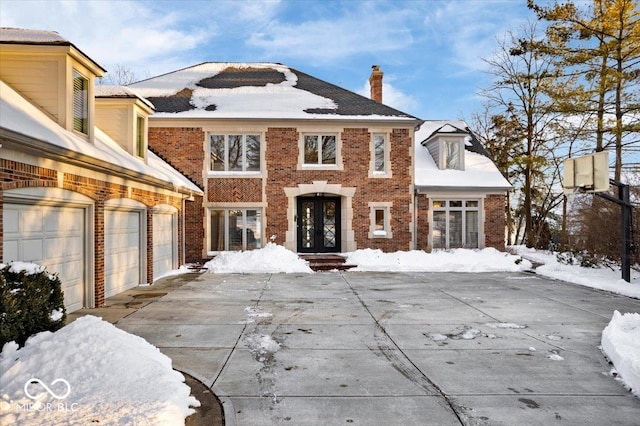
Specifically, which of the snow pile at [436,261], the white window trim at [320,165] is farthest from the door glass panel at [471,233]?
the white window trim at [320,165]

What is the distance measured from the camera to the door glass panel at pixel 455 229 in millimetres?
19000

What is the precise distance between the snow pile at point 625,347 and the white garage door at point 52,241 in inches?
338

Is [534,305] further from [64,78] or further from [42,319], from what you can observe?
[64,78]

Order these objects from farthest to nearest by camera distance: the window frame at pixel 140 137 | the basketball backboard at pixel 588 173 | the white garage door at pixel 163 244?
the white garage door at pixel 163 244, the window frame at pixel 140 137, the basketball backboard at pixel 588 173

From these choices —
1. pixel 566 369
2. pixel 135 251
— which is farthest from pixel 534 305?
pixel 135 251

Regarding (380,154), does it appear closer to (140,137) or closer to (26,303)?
(140,137)

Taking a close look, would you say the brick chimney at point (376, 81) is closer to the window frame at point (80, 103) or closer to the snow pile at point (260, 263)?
the snow pile at point (260, 263)

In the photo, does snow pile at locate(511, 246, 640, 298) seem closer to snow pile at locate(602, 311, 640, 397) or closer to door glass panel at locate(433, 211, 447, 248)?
snow pile at locate(602, 311, 640, 397)

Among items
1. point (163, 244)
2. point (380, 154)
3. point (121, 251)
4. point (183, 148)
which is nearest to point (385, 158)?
point (380, 154)

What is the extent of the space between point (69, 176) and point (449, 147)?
16.8m

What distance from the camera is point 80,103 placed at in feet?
28.9

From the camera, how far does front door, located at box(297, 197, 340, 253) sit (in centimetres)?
1812

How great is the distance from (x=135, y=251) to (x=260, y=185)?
7015mm

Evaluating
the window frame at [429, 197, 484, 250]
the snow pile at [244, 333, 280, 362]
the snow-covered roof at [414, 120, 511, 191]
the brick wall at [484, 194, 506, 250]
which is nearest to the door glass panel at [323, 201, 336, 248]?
the snow-covered roof at [414, 120, 511, 191]
